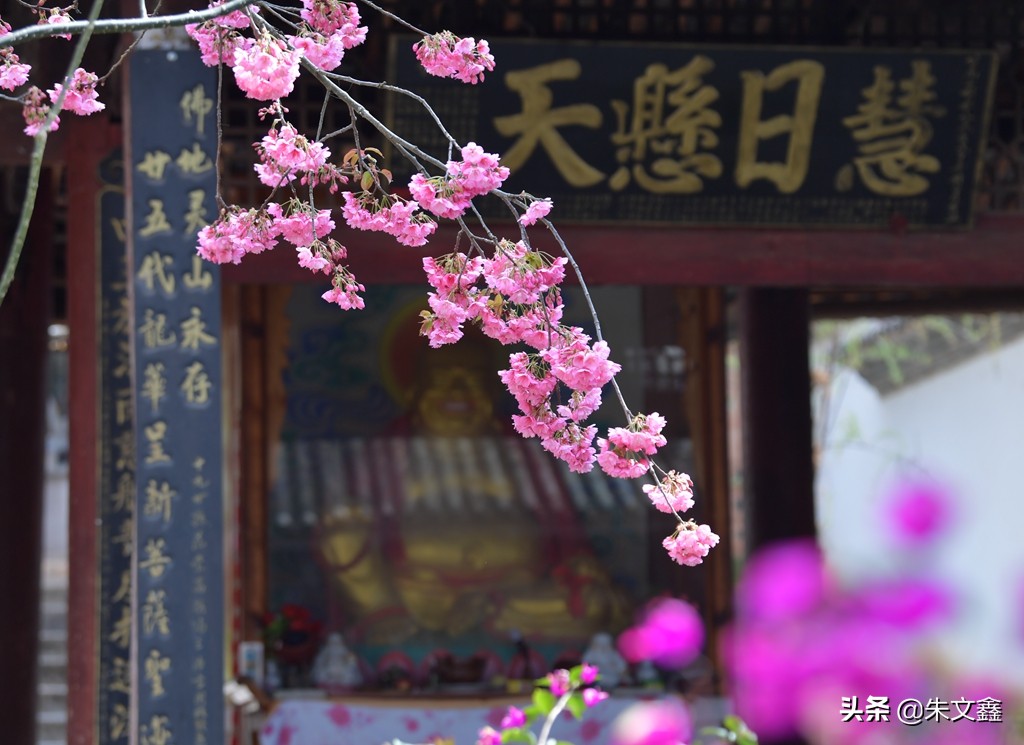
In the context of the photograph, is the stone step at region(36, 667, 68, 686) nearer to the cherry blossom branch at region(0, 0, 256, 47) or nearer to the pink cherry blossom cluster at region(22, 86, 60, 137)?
the pink cherry blossom cluster at region(22, 86, 60, 137)

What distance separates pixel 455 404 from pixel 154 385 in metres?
3.05

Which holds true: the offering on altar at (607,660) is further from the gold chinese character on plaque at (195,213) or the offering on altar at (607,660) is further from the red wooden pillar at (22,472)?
the gold chinese character on plaque at (195,213)

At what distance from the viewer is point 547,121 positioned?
17.1ft

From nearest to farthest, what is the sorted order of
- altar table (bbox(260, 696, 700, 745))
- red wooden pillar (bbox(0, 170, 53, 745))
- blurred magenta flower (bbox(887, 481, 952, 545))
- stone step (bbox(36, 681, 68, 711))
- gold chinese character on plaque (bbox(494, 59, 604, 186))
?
blurred magenta flower (bbox(887, 481, 952, 545))
gold chinese character on plaque (bbox(494, 59, 604, 186))
altar table (bbox(260, 696, 700, 745))
red wooden pillar (bbox(0, 170, 53, 745))
stone step (bbox(36, 681, 68, 711))

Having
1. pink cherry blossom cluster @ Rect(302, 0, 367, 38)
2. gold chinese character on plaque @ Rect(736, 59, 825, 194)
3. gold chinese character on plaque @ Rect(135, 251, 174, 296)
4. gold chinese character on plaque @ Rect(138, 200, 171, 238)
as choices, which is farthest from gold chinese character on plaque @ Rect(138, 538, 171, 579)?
gold chinese character on plaque @ Rect(736, 59, 825, 194)

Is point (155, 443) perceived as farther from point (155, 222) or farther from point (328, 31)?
point (328, 31)

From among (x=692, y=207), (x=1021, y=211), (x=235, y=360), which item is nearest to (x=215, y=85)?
(x=692, y=207)

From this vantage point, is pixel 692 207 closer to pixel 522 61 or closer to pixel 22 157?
pixel 522 61

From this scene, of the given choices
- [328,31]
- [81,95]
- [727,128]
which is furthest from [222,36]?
[727,128]

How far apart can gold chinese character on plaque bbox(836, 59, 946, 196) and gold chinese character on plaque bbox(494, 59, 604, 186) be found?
1.02 metres

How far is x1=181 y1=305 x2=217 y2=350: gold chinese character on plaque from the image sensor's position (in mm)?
4320

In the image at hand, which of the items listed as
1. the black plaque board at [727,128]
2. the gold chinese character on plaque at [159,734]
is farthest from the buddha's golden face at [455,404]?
the gold chinese character on plaque at [159,734]

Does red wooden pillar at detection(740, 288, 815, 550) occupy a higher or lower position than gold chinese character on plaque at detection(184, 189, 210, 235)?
lower

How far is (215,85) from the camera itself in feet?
14.4
